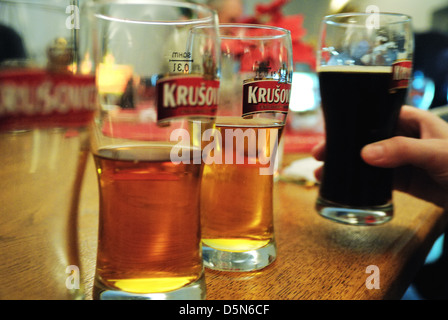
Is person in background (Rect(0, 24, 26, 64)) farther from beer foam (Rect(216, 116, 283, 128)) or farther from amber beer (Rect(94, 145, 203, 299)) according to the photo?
beer foam (Rect(216, 116, 283, 128))

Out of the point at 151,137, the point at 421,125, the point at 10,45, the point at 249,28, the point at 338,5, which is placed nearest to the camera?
the point at 10,45

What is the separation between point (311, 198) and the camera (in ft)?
3.40

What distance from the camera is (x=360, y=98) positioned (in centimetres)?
82

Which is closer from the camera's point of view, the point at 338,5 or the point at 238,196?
the point at 238,196

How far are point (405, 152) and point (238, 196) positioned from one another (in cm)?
38

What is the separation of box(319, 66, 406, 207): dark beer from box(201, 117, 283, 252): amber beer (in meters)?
0.29

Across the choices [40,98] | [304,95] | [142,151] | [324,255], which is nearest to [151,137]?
[142,151]

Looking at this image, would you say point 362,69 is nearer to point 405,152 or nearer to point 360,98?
point 360,98

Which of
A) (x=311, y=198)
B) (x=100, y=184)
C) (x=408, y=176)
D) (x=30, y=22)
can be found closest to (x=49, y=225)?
(x=100, y=184)

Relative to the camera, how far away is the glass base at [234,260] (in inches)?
23.3

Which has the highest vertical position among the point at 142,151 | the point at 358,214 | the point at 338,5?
the point at 338,5

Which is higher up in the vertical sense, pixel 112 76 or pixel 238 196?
pixel 112 76

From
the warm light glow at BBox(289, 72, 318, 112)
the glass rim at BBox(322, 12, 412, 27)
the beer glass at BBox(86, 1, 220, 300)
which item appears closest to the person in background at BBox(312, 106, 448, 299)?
the glass rim at BBox(322, 12, 412, 27)

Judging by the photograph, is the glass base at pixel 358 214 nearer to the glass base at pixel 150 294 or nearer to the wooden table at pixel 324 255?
the wooden table at pixel 324 255
